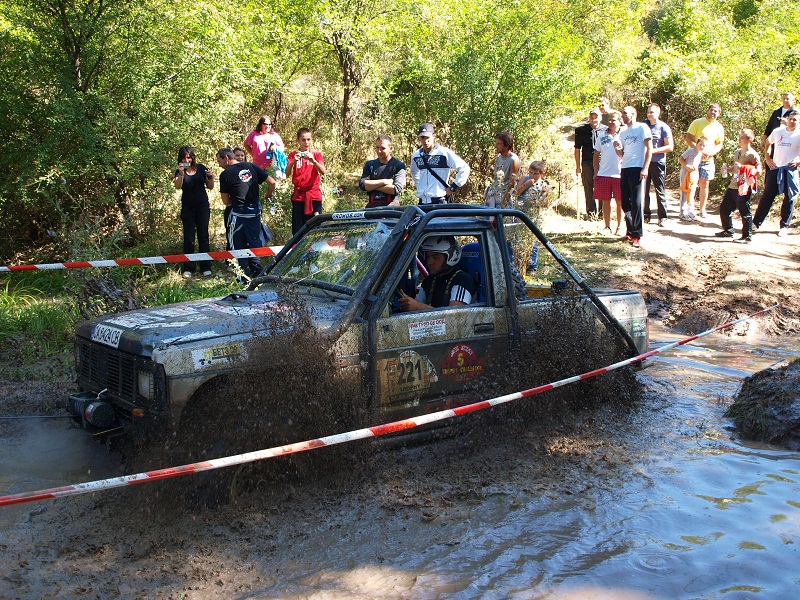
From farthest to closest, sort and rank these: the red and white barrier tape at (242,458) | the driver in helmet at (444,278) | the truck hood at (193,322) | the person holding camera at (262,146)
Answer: the person holding camera at (262,146) → the driver in helmet at (444,278) → the truck hood at (193,322) → the red and white barrier tape at (242,458)

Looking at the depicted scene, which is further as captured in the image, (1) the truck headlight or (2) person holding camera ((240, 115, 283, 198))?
(2) person holding camera ((240, 115, 283, 198))

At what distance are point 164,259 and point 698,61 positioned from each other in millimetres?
16451

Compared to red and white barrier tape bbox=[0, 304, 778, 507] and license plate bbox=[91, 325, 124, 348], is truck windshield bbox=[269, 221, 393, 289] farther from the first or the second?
license plate bbox=[91, 325, 124, 348]

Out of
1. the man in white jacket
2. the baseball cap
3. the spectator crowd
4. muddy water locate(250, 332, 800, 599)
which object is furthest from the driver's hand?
the baseball cap

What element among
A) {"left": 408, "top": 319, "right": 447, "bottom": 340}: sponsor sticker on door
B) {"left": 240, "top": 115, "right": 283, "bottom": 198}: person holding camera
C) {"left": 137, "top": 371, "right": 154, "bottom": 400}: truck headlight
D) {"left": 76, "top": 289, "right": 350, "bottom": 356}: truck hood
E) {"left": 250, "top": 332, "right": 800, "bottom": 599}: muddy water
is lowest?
{"left": 250, "top": 332, "right": 800, "bottom": 599}: muddy water

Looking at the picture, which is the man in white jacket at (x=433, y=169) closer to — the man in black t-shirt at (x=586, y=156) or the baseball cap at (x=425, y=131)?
the baseball cap at (x=425, y=131)

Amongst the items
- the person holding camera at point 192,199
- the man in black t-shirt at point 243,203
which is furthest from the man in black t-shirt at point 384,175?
the person holding camera at point 192,199

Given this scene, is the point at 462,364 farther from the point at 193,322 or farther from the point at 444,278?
the point at 193,322

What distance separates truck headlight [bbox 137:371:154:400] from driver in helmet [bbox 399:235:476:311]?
1876mm

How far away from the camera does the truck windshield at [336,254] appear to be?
16.7 ft

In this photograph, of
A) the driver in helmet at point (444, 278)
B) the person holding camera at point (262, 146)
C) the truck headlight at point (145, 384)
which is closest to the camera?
the truck headlight at point (145, 384)

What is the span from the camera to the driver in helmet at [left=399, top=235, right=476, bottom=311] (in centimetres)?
539

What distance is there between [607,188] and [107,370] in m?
9.95

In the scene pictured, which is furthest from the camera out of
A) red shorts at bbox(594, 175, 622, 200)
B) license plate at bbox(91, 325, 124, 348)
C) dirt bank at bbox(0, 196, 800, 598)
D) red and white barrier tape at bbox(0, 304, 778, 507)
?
red shorts at bbox(594, 175, 622, 200)
